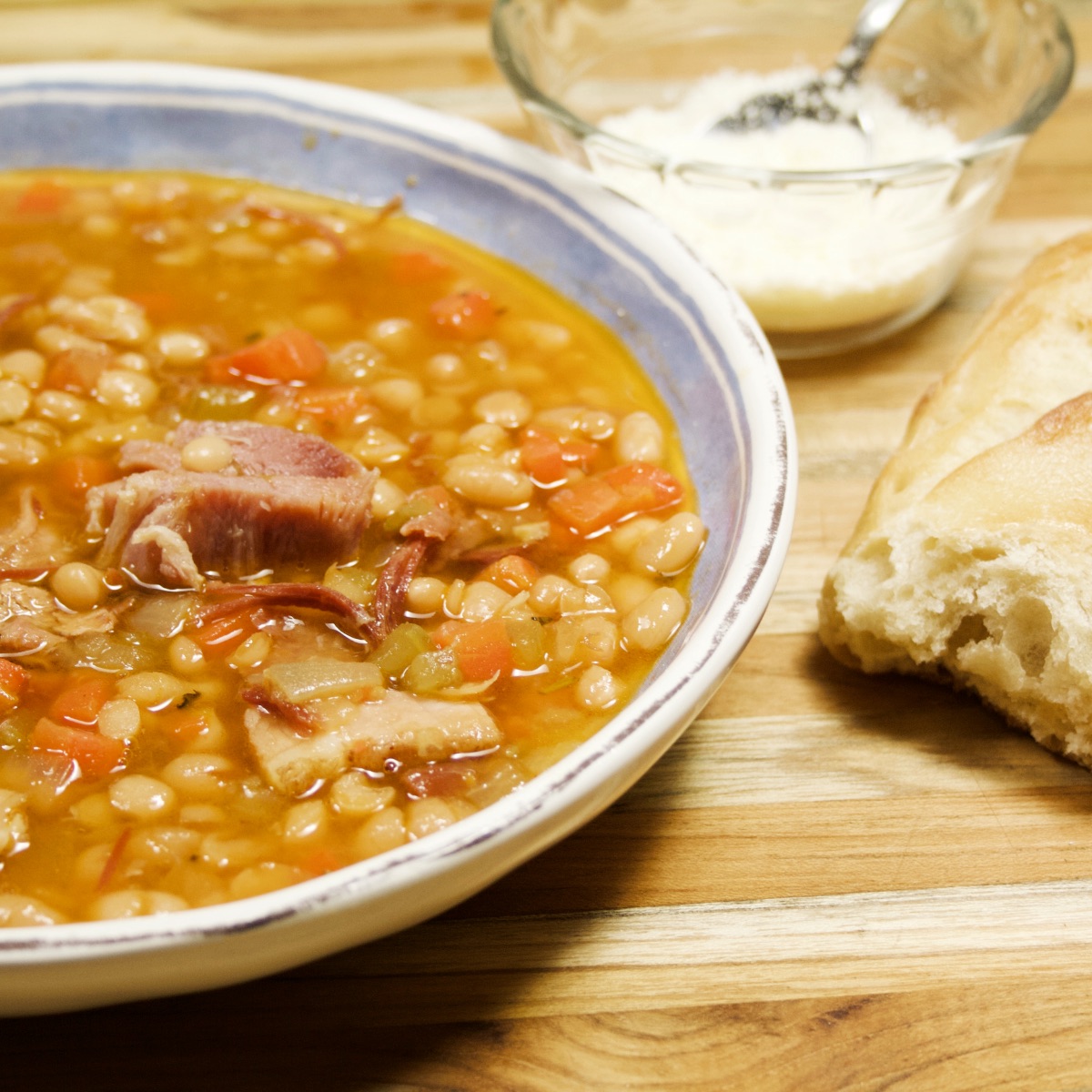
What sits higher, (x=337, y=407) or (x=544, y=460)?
(x=544, y=460)

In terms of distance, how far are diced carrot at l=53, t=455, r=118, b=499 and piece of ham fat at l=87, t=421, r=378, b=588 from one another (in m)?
0.07

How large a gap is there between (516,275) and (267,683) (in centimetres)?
159

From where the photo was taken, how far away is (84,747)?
2.37 m

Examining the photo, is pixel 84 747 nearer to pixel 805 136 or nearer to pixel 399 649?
pixel 399 649

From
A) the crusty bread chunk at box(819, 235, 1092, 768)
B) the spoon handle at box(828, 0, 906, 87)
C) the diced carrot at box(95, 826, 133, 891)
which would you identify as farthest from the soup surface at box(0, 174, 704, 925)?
the spoon handle at box(828, 0, 906, 87)

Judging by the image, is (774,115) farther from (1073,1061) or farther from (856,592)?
(1073,1061)

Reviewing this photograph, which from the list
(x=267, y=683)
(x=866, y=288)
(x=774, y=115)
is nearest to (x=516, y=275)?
(x=866, y=288)

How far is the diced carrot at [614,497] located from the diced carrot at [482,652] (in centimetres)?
40

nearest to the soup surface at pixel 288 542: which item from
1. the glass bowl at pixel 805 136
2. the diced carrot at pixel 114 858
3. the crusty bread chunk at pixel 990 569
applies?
the diced carrot at pixel 114 858

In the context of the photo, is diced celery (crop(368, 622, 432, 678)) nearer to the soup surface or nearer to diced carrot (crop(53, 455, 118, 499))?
the soup surface

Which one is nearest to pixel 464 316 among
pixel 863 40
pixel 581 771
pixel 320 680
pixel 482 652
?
pixel 482 652

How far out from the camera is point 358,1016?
2.23 metres

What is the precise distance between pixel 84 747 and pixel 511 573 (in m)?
0.90

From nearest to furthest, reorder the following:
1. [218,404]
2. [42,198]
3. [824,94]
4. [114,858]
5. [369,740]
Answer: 1. [114,858]
2. [369,740]
3. [218,404]
4. [42,198]
5. [824,94]
